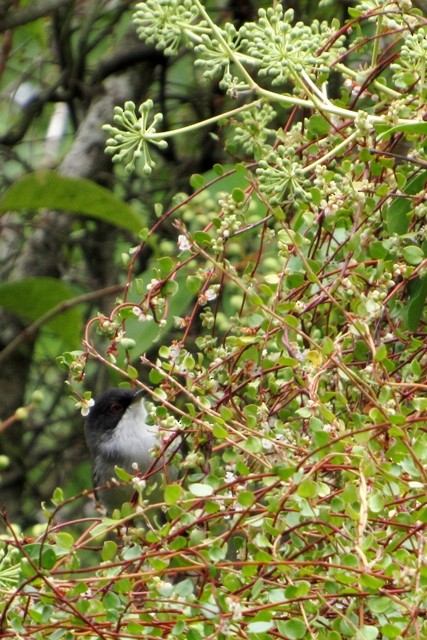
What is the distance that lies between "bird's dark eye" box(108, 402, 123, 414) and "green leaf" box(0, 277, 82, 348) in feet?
1.36

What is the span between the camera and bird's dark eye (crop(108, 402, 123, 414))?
4281 mm

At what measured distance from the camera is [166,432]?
1.94 meters

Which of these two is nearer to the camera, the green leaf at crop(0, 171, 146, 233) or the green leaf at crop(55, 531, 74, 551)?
the green leaf at crop(55, 531, 74, 551)

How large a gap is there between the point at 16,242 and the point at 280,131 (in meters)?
2.78

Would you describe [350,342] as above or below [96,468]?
above

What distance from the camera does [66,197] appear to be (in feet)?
11.6

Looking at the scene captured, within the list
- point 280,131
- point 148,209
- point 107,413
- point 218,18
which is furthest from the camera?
point 148,209

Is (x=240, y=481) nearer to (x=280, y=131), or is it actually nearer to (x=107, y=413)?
(x=280, y=131)

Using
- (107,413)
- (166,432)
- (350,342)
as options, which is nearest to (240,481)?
(166,432)

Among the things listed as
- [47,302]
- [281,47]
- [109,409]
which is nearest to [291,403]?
[281,47]

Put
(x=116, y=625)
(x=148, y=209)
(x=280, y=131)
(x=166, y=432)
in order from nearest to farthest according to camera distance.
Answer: (x=116, y=625), (x=166, y=432), (x=280, y=131), (x=148, y=209)

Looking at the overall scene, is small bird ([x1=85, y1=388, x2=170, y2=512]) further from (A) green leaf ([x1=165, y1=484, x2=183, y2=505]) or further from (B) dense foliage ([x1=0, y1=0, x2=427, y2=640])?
(A) green leaf ([x1=165, y1=484, x2=183, y2=505])

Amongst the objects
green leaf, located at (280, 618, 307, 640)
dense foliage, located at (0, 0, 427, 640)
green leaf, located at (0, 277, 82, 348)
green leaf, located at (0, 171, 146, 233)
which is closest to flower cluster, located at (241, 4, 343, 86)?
dense foliage, located at (0, 0, 427, 640)

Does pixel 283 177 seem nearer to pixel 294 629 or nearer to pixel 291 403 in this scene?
pixel 291 403
